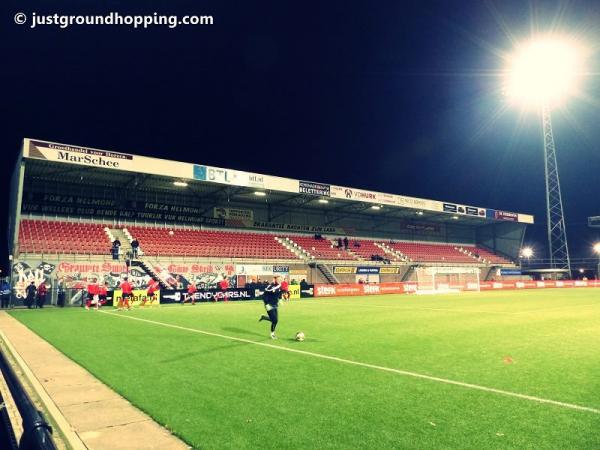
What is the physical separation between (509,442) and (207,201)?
42692 mm

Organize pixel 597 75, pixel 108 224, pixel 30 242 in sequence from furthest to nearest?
pixel 597 75
pixel 108 224
pixel 30 242

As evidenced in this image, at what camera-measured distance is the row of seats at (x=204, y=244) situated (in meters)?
32.1

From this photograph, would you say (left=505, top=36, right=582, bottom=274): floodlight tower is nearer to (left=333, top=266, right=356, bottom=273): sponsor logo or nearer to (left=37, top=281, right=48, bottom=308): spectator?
(left=333, top=266, right=356, bottom=273): sponsor logo

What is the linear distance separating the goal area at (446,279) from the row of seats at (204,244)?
2472 millimetres

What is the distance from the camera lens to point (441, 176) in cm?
7338

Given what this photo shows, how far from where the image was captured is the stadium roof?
30.9 m

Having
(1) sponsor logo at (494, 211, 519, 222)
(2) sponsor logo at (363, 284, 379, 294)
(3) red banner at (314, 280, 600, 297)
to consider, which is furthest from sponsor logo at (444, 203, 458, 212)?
(2) sponsor logo at (363, 284, 379, 294)

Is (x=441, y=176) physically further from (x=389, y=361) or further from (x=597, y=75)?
(x=389, y=361)

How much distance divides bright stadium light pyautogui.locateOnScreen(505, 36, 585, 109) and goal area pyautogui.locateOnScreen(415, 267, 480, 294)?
81.7 feet

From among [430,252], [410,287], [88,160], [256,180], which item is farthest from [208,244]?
[430,252]

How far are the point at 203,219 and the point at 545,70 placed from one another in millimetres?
47031

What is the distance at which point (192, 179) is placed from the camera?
36094 mm

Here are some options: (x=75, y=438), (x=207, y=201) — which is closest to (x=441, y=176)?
(x=207, y=201)

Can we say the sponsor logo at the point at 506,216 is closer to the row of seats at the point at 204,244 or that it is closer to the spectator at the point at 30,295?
the row of seats at the point at 204,244
